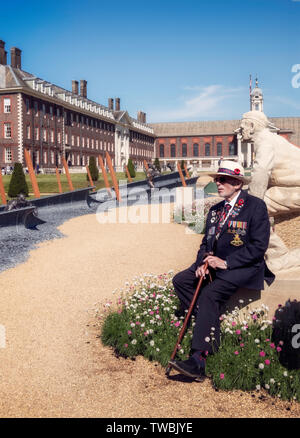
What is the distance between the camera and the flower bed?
12.7 feet

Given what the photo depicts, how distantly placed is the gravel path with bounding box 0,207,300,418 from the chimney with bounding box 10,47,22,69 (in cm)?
4666

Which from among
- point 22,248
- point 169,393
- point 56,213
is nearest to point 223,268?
point 169,393

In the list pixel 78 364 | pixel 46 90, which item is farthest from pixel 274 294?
pixel 46 90

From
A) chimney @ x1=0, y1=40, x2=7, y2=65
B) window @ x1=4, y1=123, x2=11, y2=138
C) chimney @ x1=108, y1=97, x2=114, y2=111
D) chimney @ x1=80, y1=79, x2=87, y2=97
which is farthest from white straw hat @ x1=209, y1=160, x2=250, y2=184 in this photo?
chimney @ x1=108, y1=97, x2=114, y2=111

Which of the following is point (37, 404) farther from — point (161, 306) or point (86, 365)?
point (161, 306)

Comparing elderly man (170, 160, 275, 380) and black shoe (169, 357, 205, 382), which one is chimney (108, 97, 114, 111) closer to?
elderly man (170, 160, 275, 380)

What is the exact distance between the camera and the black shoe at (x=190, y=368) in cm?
380

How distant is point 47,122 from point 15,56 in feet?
26.0

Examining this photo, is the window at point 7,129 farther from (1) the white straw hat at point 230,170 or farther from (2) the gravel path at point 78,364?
(1) the white straw hat at point 230,170

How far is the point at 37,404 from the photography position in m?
3.69

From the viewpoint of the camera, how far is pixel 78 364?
14.5ft

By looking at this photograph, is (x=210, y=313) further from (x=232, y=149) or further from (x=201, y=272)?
(x=232, y=149)

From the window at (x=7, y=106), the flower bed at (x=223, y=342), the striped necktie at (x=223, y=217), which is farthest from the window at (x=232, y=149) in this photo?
the striped necktie at (x=223, y=217)
